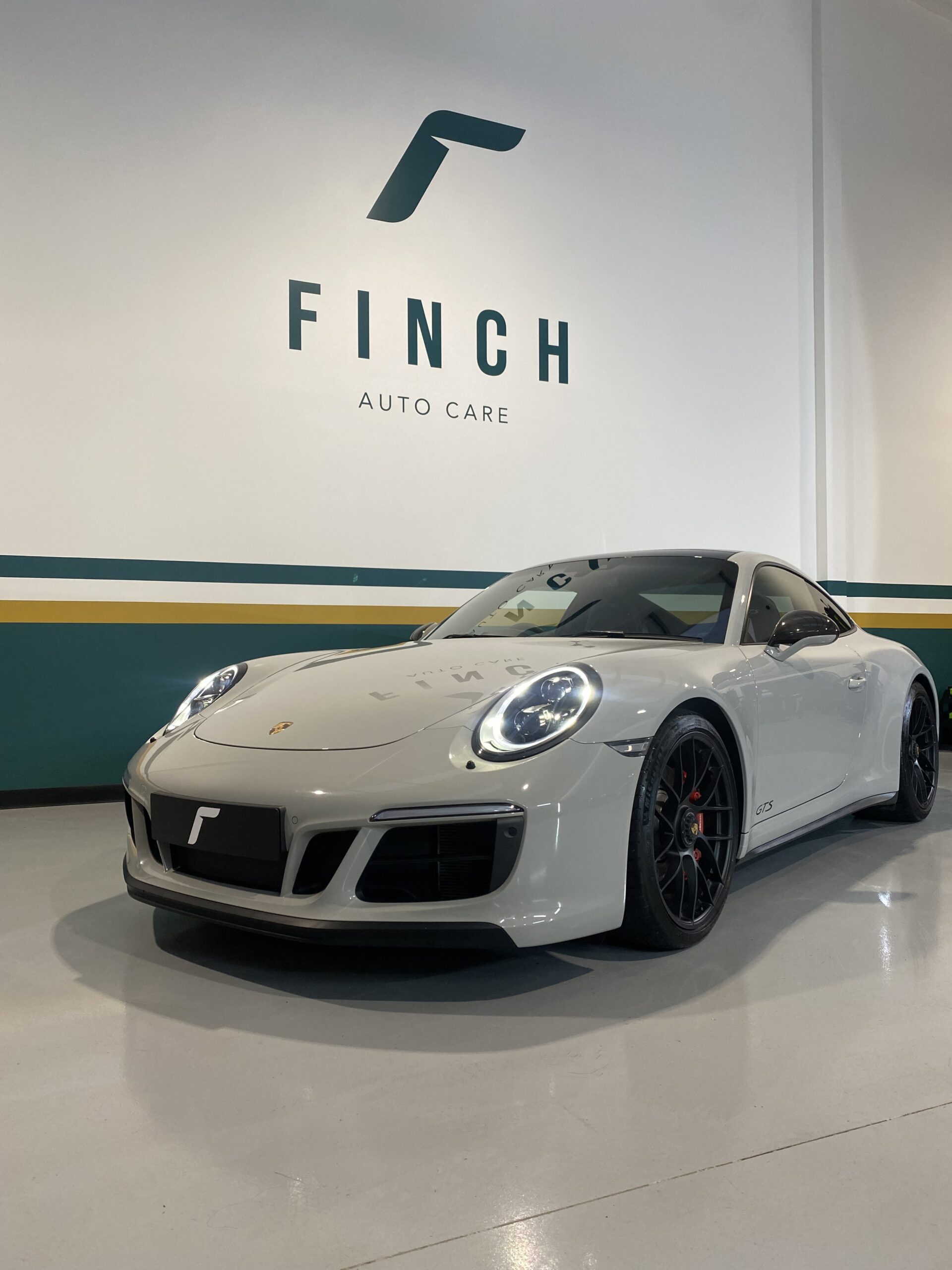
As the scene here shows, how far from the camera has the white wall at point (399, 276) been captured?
425 centimetres

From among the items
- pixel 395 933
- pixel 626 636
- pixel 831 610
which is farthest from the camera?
pixel 831 610

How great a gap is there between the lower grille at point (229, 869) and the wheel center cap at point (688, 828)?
0.92 meters

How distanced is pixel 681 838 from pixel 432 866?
65cm

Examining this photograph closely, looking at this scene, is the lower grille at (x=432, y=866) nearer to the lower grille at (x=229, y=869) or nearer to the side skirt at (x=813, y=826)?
the lower grille at (x=229, y=869)

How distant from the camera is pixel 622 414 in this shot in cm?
553

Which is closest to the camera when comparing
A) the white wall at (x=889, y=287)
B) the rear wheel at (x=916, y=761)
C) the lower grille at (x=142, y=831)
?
the lower grille at (x=142, y=831)

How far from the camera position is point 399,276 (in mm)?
4918

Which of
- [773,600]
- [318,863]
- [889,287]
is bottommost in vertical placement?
[318,863]

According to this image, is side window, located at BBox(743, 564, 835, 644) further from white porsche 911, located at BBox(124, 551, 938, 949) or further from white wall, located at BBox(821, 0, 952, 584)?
white wall, located at BBox(821, 0, 952, 584)

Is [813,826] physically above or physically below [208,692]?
below

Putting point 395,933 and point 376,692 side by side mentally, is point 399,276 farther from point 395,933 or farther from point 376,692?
point 395,933

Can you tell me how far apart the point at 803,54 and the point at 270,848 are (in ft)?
21.6

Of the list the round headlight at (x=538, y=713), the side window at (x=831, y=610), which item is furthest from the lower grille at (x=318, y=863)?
the side window at (x=831, y=610)

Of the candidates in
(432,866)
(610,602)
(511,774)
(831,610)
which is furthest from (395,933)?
(831,610)
